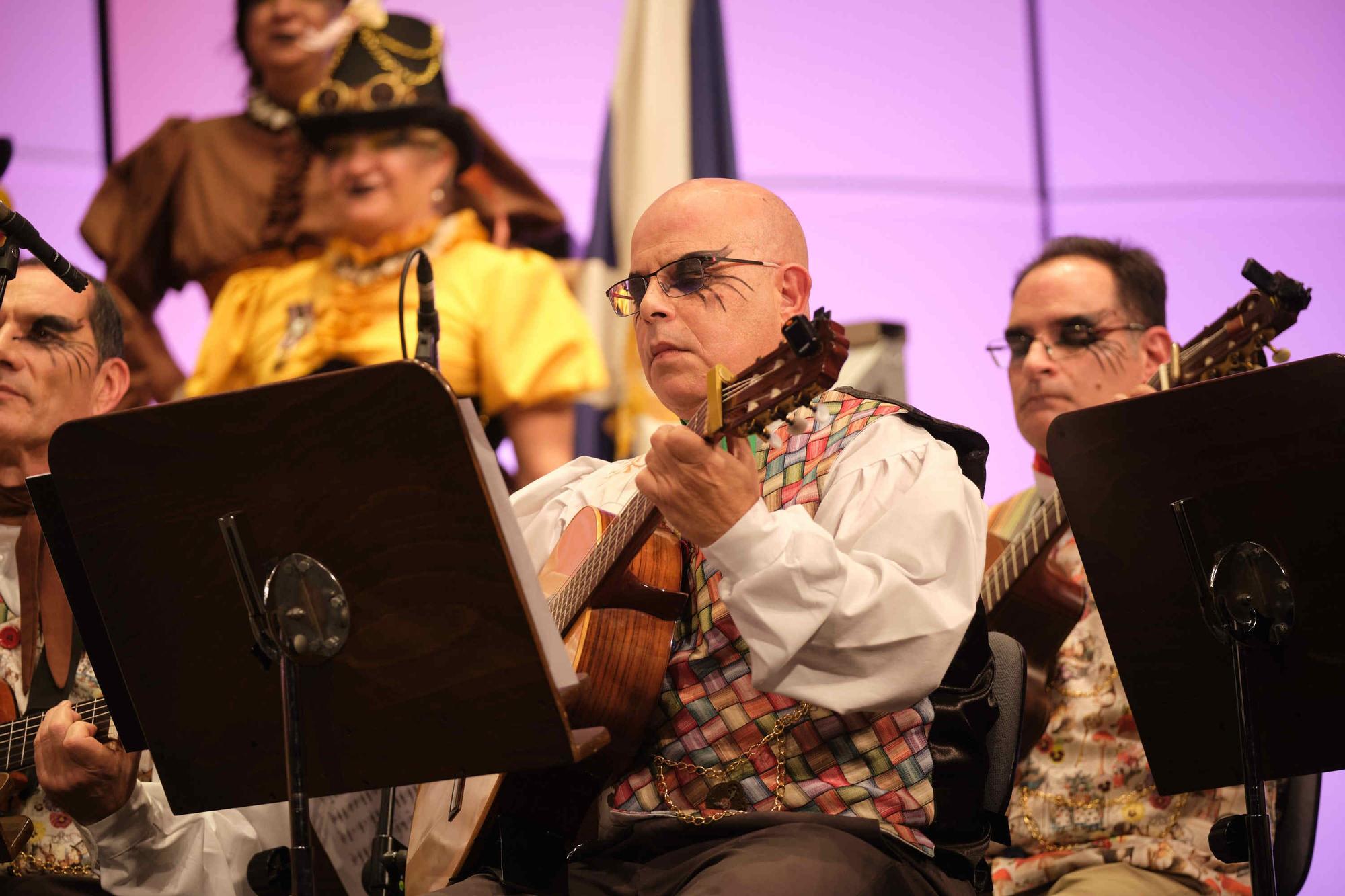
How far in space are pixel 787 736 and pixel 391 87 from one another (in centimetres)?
358

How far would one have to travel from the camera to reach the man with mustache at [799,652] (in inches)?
74.9

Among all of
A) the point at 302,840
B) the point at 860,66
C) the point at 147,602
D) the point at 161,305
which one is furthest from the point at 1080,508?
the point at 161,305

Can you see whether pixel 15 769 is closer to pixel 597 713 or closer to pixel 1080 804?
pixel 597 713

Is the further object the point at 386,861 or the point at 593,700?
the point at 386,861

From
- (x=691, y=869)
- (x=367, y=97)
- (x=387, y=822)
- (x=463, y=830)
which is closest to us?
(x=691, y=869)

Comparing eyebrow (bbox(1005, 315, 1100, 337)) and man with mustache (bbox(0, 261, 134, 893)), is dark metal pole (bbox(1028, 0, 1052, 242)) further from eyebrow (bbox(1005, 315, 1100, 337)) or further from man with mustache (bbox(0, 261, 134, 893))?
man with mustache (bbox(0, 261, 134, 893))

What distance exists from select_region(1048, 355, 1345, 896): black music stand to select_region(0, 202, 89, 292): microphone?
5.30ft

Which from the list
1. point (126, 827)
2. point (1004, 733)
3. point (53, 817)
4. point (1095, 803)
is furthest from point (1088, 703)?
point (53, 817)

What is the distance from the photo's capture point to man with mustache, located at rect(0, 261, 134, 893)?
2811 mm

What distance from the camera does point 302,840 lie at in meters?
1.71

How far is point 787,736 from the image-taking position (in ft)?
6.88

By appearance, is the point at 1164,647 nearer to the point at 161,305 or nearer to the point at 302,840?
the point at 302,840

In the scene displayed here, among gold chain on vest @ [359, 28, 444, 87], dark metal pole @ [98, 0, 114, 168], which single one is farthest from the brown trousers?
dark metal pole @ [98, 0, 114, 168]

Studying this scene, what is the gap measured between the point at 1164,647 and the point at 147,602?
148cm
